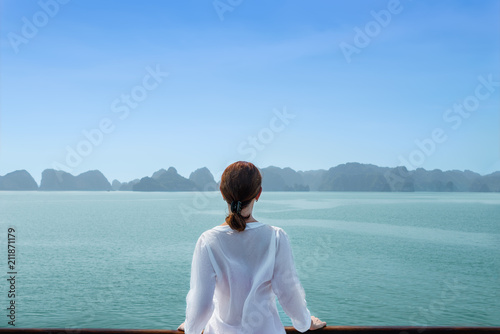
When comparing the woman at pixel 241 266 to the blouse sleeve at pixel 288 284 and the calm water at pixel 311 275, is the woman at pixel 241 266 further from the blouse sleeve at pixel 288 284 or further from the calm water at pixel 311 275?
the calm water at pixel 311 275

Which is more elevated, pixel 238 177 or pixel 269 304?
pixel 238 177

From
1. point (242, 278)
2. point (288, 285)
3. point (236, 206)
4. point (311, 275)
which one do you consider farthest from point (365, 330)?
point (311, 275)

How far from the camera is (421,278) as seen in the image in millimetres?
21250

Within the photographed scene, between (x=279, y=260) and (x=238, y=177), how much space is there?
29 centimetres

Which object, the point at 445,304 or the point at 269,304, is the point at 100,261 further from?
the point at 269,304

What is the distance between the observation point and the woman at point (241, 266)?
1.38 metres

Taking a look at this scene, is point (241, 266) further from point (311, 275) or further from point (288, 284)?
point (311, 275)

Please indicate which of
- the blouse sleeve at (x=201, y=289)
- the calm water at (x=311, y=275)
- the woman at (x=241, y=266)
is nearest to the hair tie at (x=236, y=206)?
the woman at (x=241, y=266)

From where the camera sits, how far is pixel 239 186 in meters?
1.37

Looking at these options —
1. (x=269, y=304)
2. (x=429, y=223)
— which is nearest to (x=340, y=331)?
(x=269, y=304)

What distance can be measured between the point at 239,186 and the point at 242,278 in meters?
0.29

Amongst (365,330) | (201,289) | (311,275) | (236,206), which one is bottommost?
(311,275)

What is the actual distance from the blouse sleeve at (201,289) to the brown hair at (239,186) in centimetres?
13

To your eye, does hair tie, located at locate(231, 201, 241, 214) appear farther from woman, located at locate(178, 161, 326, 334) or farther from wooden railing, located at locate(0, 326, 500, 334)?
wooden railing, located at locate(0, 326, 500, 334)
